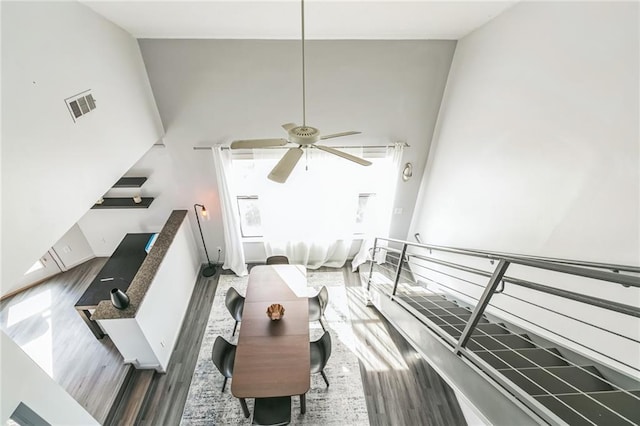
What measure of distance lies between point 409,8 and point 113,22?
2856mm

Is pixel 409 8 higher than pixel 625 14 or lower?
higher

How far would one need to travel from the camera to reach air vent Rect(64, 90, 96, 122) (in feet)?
6.98

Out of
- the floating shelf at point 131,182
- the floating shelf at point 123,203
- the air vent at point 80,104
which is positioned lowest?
the floating shelf at point 123,203

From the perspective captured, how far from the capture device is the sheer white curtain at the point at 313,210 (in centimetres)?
410

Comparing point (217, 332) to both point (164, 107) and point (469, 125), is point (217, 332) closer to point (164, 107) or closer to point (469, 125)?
point (164, 107)

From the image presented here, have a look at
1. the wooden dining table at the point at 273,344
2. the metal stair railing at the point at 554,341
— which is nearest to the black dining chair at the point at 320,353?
the wooden dining table at the point at 273,344

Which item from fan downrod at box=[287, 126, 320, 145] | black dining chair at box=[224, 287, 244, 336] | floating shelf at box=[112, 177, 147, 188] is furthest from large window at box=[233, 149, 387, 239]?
fan downrod at box=[287, 126, 320, 145]

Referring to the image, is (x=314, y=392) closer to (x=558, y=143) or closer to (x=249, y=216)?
(x=249, y=216)

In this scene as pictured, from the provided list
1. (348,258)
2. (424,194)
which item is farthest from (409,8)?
(348,258)

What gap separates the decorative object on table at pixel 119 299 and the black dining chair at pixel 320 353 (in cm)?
204

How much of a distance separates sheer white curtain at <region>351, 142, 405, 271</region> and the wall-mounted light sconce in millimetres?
79

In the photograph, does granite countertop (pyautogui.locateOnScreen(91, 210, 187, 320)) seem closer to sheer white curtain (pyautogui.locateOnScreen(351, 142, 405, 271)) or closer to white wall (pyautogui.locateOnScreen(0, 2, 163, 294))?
white wall (pyautogui.locateOnScreen(0, 2, 163, 294))

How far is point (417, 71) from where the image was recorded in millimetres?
3449

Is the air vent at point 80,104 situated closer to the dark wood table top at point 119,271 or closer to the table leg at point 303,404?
the dark wood table top at point 119,271
